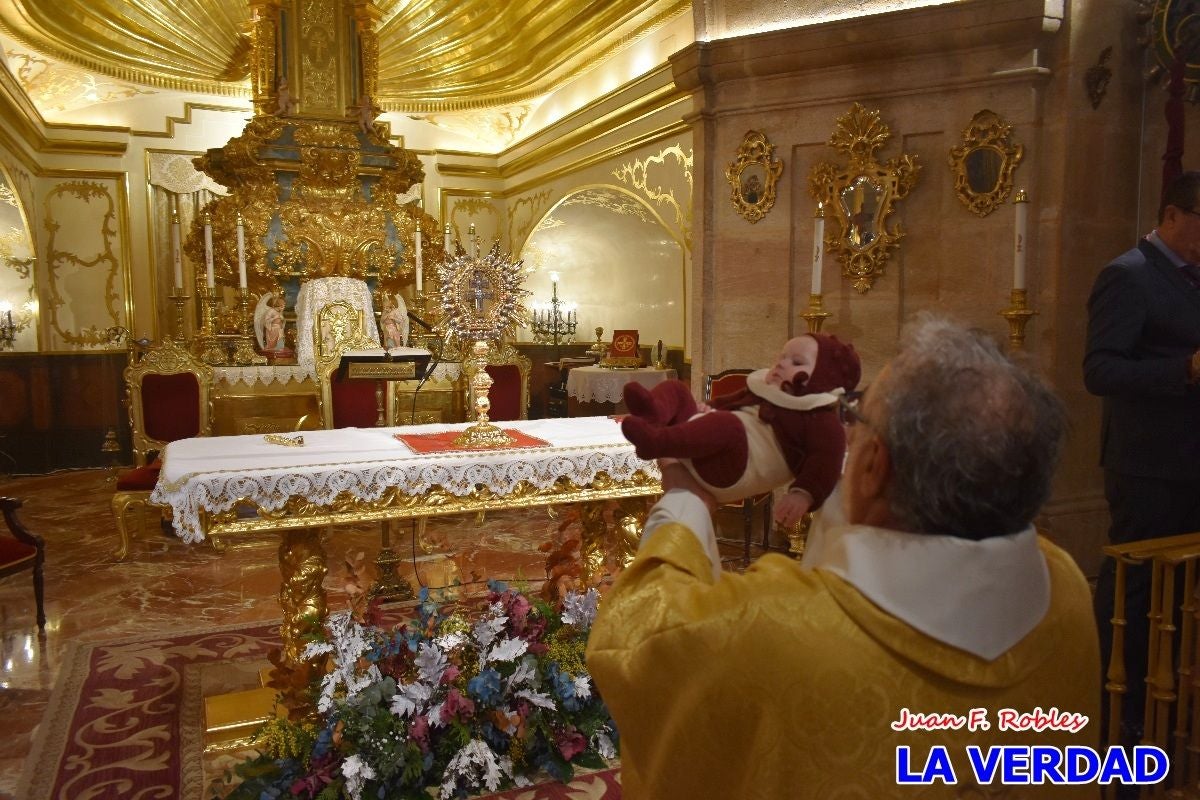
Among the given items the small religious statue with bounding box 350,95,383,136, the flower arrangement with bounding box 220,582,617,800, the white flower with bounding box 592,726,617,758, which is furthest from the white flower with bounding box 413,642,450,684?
the small religious statue with bounding box 350,95,383,136

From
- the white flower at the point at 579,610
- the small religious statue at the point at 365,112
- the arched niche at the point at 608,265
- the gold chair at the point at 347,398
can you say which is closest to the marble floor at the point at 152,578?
the white flower at the point at 579,610

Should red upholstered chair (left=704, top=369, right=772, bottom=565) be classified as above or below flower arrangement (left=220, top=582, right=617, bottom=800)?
above

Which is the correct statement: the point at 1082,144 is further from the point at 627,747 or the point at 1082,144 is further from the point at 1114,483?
the point at 627,747

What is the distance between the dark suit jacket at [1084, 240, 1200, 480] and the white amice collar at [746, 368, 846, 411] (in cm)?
185

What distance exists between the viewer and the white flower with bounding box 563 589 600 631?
3.27 m

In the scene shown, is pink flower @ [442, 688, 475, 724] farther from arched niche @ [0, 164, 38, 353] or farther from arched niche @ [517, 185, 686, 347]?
arched niche @ [0, 164, 38, 353]

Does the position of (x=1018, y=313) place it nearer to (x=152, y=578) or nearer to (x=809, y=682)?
(x=809, y=682)

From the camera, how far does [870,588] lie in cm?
117

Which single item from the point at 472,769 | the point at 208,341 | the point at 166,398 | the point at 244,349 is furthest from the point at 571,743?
the point at 208,341

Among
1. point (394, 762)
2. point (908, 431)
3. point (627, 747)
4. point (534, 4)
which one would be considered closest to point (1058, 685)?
A: point (908, 431)

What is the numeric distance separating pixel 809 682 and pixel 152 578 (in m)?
5.07

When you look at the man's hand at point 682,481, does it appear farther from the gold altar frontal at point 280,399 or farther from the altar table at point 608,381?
the altar table at point 608,381

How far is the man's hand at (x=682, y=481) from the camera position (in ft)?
5.09

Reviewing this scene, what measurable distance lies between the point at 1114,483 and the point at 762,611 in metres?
2.44
